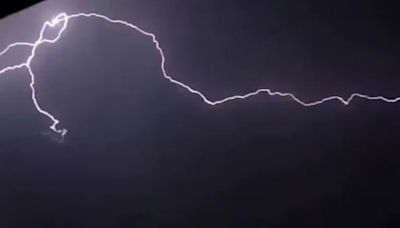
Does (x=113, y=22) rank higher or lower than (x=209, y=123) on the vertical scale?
higher

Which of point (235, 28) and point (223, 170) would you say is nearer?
point (223, 170)

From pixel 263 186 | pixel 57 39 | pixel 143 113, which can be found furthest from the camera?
pixel 57 39

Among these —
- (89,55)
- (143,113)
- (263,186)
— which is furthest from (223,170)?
(89,55)

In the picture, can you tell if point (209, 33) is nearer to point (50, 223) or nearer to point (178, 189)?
point (178, 189)

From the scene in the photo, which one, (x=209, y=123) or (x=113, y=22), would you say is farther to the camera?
(x=113, y=22)

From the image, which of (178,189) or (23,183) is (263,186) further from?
(23,183)

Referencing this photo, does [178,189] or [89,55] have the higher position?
[89,55]

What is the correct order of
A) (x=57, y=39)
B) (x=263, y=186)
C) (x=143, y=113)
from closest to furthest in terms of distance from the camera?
(x=263, y=186), (x=143, y=113), (x=57, y=39)

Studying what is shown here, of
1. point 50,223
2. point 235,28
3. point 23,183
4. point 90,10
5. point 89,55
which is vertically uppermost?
point 90,10
